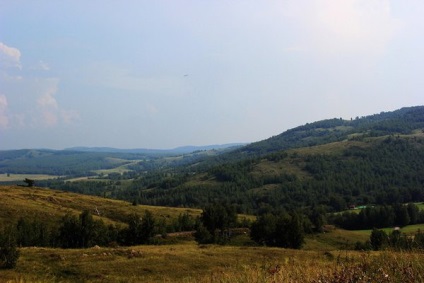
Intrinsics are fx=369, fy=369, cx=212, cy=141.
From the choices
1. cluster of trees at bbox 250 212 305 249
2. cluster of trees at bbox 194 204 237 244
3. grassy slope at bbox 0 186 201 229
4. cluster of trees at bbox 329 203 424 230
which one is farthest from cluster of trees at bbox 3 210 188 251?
cluster of trees at bbox 329 203 424 230

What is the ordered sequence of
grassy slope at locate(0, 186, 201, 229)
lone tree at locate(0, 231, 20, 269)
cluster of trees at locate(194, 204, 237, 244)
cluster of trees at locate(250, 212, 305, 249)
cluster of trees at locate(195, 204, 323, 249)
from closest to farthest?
lone tree at locate(0, 231, 20, 269) → cluster of trees at locate(250, 212, 305, 249) → cluster of trees at locate(195, 204, 323, 249) → cluster of trees at locate(194, 204, 237, 244) → grassy slope at locate(0, 186, 201, 229)

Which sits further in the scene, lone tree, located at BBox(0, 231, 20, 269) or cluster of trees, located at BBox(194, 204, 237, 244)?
cluster of trees, located at BBox(194, 204, 237, 244)

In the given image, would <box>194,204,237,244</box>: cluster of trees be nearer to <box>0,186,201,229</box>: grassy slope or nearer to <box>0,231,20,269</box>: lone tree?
<box>0,186,201,229</box>: grassy slope

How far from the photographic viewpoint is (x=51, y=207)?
10681cm

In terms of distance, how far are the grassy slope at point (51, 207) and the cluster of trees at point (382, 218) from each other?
8041cm

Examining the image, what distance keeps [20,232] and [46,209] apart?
31.4m

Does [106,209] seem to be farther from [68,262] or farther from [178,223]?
[68,262]

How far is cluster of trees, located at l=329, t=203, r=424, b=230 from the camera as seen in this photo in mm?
163625

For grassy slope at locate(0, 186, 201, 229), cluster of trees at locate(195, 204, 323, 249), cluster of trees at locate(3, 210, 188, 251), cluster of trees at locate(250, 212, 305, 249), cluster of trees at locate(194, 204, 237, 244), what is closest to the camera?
cluster of trees at locate(3, 210, 188, 251)

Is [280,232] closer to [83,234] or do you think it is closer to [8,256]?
[83,234]

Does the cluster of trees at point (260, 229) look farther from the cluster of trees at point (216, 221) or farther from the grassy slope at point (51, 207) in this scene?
the grassy slope at point (51, 207)

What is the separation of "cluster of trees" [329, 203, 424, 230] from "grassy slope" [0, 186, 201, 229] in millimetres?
80407

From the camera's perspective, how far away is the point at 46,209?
10281cm

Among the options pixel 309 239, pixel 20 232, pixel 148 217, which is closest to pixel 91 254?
pixel 148 217
